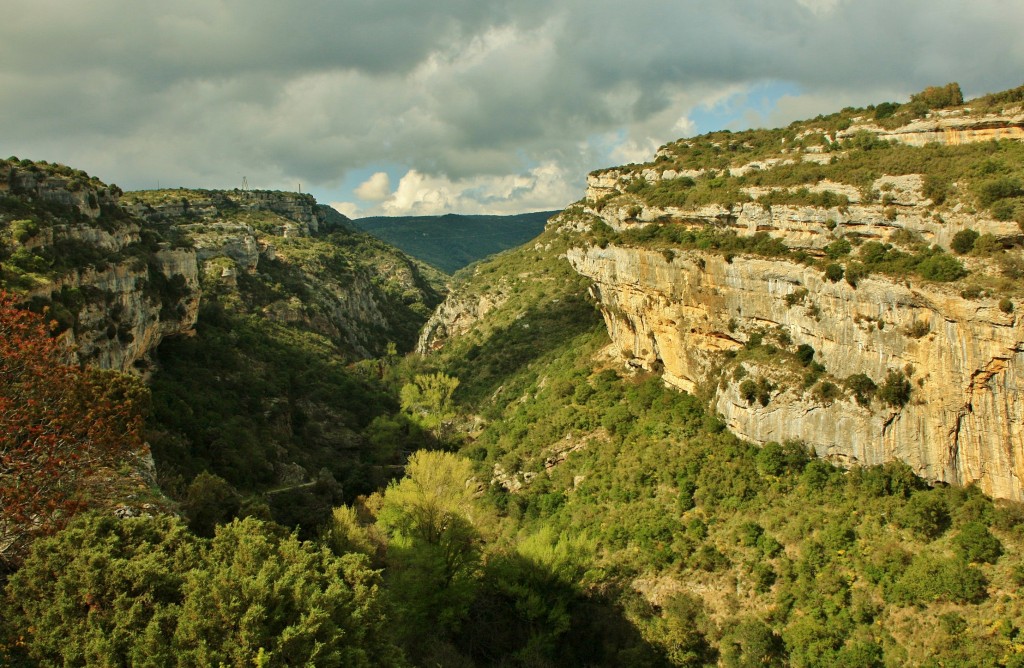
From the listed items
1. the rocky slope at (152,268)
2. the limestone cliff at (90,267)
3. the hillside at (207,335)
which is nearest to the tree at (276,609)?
the hillside at (207,335)

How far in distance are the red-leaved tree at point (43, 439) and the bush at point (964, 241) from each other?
33.2 m

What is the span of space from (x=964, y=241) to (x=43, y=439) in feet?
112

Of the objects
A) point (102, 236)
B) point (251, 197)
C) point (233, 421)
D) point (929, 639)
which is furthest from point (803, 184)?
point (251, 197)

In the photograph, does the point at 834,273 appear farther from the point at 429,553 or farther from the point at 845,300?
the point at 429,553

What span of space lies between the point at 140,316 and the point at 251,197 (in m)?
87.1

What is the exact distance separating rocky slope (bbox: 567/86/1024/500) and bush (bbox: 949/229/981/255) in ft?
0.59

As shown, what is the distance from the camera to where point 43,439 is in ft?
52.0

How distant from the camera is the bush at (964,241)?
24.4m

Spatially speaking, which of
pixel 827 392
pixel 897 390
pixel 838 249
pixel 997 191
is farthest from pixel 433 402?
pixel 997 191

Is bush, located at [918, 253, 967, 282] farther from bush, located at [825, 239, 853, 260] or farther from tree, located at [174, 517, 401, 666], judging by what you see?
tree, located at [174, 517, 401, 666]

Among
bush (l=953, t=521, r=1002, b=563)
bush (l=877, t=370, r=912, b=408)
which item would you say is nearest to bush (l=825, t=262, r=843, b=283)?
bush (l=877, t=370, r=912, b=408)

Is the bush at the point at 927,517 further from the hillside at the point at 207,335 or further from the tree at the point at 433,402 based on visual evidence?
the tree at the point at 433,402

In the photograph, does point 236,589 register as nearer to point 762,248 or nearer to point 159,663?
point 159,663

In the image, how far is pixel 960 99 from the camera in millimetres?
35062
